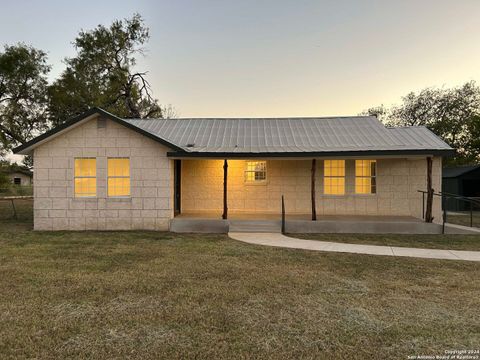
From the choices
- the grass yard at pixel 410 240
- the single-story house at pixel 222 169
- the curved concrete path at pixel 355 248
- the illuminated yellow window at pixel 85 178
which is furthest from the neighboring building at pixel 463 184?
the illuminated yellow window at pixel 85 178

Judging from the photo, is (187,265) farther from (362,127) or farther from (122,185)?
(362,127)

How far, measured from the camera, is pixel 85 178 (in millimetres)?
12062

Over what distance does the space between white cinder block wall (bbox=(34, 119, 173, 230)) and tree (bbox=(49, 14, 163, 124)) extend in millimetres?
19188

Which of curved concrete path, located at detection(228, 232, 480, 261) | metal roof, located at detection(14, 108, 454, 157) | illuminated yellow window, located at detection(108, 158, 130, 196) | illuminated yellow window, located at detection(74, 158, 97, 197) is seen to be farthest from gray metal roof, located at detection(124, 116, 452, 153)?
curved concrete path, located at detection(228, 232, 480, 261)

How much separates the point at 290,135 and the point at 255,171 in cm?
240

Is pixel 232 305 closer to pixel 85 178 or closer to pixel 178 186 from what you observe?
pixel 85 178

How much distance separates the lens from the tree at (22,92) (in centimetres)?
2822

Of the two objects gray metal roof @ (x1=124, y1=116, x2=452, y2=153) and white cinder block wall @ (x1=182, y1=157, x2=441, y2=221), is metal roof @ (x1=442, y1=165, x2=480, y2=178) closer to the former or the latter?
gray metal roof @ (x1=124, y1=116, x2=452, y2=153)

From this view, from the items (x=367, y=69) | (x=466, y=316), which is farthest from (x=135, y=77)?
(x=466, y=316)

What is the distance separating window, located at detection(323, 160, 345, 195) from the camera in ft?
45.5

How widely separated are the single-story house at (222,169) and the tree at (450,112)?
972 inches

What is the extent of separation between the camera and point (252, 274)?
6.35m

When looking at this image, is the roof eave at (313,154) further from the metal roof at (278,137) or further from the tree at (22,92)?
the tree at (22,92)

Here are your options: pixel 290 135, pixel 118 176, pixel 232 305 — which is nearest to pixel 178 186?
pixel 118 176
